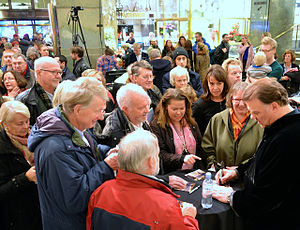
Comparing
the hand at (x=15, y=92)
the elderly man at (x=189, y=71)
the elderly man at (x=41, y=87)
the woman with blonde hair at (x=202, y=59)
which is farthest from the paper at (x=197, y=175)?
the woman with blonde hair at (x=202, y=59)

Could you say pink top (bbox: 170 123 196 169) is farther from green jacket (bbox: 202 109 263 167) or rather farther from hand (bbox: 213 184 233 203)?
hand (bbox: 213 184 233 203)

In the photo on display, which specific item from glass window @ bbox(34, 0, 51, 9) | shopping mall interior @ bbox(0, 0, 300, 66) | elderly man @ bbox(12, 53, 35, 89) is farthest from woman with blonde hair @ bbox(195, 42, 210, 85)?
glass window @ bbox(34, 0, 51, 9)

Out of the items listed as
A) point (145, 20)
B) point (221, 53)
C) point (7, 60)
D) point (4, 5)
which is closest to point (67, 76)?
point (7, 60)

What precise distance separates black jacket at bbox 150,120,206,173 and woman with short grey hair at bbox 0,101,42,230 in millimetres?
1228

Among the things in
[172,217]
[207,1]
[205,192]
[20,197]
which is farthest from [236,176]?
[207,1]

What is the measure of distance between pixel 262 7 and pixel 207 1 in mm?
3803

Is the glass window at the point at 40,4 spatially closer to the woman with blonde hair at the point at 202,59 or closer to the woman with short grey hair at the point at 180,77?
the woman with blonde hair at the point at 202,59

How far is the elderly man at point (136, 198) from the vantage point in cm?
139

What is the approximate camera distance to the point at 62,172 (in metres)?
1.56

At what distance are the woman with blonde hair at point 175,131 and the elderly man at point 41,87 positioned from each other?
1.27 metres

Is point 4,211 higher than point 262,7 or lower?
lower

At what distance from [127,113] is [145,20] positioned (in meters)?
18.4

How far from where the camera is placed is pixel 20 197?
2.27 meters

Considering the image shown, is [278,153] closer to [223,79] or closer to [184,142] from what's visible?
[184,142]
